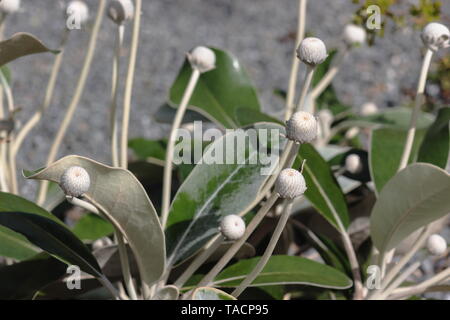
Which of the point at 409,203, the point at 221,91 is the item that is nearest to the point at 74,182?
the point at 409,203

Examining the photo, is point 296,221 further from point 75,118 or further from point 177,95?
point 75,118

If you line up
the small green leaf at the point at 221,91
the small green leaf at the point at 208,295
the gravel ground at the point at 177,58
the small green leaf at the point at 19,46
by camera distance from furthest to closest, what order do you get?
the gravel ground at the point at 177,58 → the small green leaf at the point at 221,91 → the small green leaf at the point at 19,46 → the small green leaf at the point at 208,295

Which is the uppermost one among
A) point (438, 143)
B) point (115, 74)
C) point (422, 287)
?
point (115, 74)

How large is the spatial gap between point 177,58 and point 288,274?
2588 mm

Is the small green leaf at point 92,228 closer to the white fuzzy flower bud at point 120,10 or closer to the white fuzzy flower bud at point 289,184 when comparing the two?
the white fuzzy flower bud at point 120,10

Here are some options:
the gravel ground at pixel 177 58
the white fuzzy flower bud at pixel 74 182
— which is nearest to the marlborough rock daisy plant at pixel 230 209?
the white fuzzy flower bud at pixel 74 182

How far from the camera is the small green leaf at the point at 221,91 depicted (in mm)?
1513

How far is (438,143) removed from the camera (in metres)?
1.24

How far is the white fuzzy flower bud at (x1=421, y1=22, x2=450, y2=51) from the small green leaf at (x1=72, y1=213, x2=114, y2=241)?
67 centimetres

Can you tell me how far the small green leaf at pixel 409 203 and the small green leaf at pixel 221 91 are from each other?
0.49 m

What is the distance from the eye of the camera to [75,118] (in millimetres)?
3098
